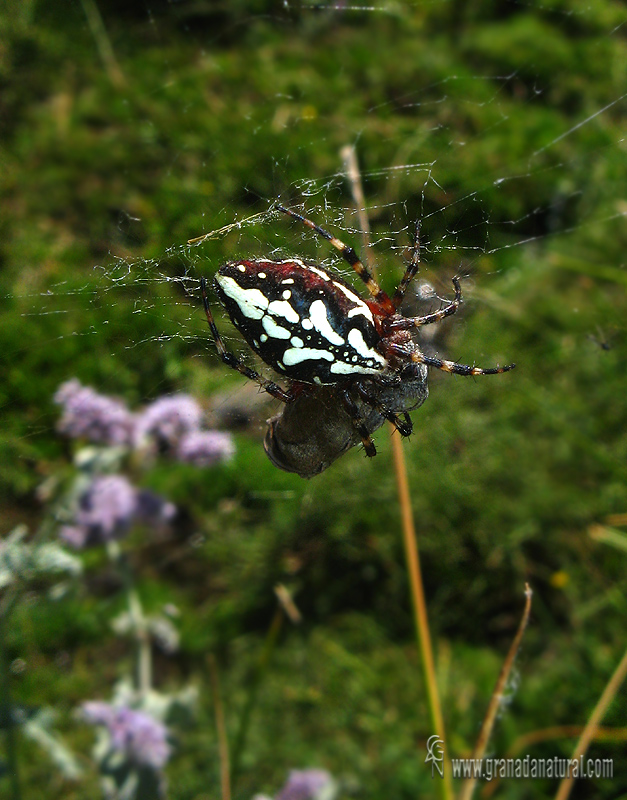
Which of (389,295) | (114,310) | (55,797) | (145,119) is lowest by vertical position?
(55,797)

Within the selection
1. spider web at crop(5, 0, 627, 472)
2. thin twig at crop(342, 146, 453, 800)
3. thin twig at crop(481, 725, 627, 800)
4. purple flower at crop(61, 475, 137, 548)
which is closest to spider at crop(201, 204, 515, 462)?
thin twig at crop(342, 146, 453, 800)

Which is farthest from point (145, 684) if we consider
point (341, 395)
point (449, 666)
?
point (341, 395)

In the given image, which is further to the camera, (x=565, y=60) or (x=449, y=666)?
(x=565, y=60)

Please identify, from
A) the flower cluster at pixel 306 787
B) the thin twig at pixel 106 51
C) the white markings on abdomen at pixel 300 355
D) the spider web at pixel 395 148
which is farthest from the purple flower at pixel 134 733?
the thin twig at pixel 106 51

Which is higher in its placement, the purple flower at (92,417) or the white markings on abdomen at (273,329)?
the purple flower at (92,417)

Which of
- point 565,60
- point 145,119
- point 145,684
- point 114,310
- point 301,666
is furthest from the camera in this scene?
point 565,60

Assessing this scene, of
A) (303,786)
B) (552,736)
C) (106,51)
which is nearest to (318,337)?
(303,786)

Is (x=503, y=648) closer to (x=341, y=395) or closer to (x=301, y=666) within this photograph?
(x=301, y=666)

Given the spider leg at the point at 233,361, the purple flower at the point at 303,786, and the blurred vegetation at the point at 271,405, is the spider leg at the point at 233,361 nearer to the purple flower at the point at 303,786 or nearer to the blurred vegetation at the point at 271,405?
the blurred vegetation at the point at 271,405
